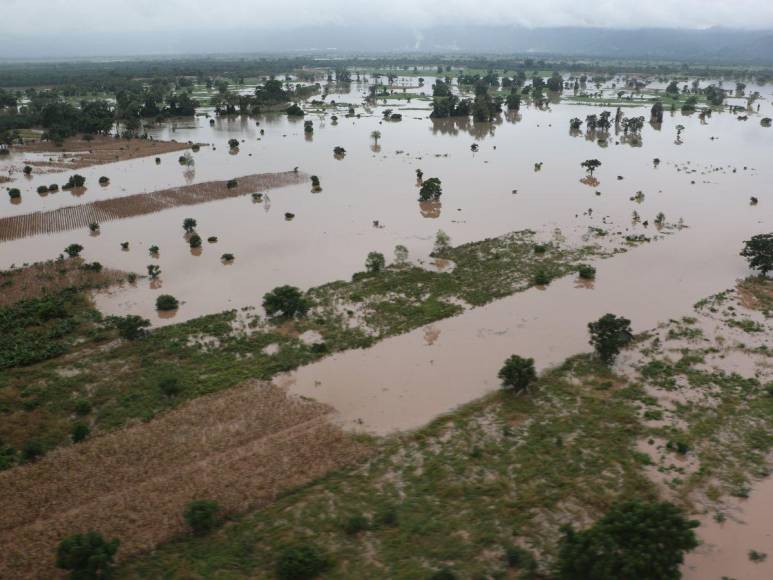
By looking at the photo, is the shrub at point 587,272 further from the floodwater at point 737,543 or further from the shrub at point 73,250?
the shrub at point 73,250

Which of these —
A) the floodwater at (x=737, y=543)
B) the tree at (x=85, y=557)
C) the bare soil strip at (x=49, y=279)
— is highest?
the bare soil strip at (x=49, y=279)

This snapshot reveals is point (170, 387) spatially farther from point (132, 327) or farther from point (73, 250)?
point (73, 250)

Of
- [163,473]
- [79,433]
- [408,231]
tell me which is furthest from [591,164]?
[79,433]

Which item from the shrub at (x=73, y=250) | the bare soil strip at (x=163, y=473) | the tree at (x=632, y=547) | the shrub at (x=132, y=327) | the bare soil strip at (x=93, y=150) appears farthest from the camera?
the bare soil strip at (x=93, y=150)

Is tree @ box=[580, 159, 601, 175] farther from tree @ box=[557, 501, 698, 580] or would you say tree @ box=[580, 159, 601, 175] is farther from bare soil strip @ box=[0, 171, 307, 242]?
tree @ box=[557, 501, 698, 580]

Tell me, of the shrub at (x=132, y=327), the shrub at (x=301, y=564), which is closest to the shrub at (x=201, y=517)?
the shrub at (x=301, y=564)

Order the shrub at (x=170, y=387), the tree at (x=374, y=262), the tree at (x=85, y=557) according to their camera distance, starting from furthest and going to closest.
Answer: the tree at (x=374, y=262)
the shrub at (x=170, y=387)
the tree at (x=85, y=557)

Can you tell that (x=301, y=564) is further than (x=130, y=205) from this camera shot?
No
